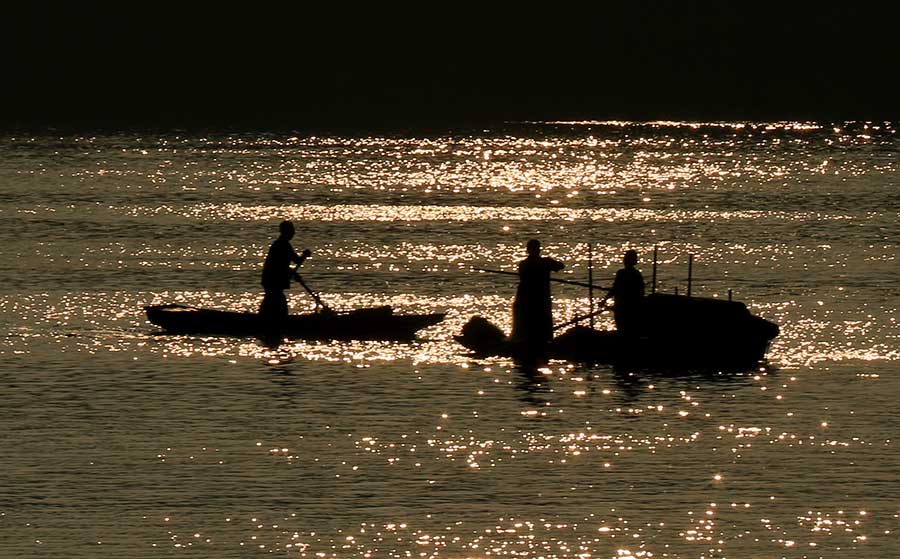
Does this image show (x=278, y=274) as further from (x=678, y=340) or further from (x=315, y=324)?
(x=678, y=340)

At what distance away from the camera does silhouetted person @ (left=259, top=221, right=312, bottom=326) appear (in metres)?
32.0

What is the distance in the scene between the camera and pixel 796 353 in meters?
31.4

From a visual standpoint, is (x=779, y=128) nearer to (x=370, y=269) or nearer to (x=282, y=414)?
(x=370, y=269)

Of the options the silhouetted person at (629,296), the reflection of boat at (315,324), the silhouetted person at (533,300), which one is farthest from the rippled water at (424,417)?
the silhouetted person at (629,296)

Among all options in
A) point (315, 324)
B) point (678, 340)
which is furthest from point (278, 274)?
point (678, 340)

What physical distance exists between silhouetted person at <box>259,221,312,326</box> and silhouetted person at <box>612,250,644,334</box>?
4890 mm

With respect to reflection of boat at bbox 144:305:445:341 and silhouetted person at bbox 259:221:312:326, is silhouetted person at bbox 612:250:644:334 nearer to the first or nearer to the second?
reflection of boat at bbox 144:305:445:341

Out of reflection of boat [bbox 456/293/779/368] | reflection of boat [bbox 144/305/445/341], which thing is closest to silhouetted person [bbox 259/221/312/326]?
reflection of boat [bbox 144/305/445/341]

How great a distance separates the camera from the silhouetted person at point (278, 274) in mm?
32000

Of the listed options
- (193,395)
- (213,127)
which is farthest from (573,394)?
(213,127)

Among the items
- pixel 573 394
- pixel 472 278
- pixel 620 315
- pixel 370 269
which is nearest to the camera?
pixel 573 394

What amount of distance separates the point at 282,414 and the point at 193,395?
1806 mm

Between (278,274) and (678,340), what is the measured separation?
6280 mm

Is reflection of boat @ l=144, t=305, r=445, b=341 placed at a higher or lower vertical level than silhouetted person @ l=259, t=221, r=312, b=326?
lower
